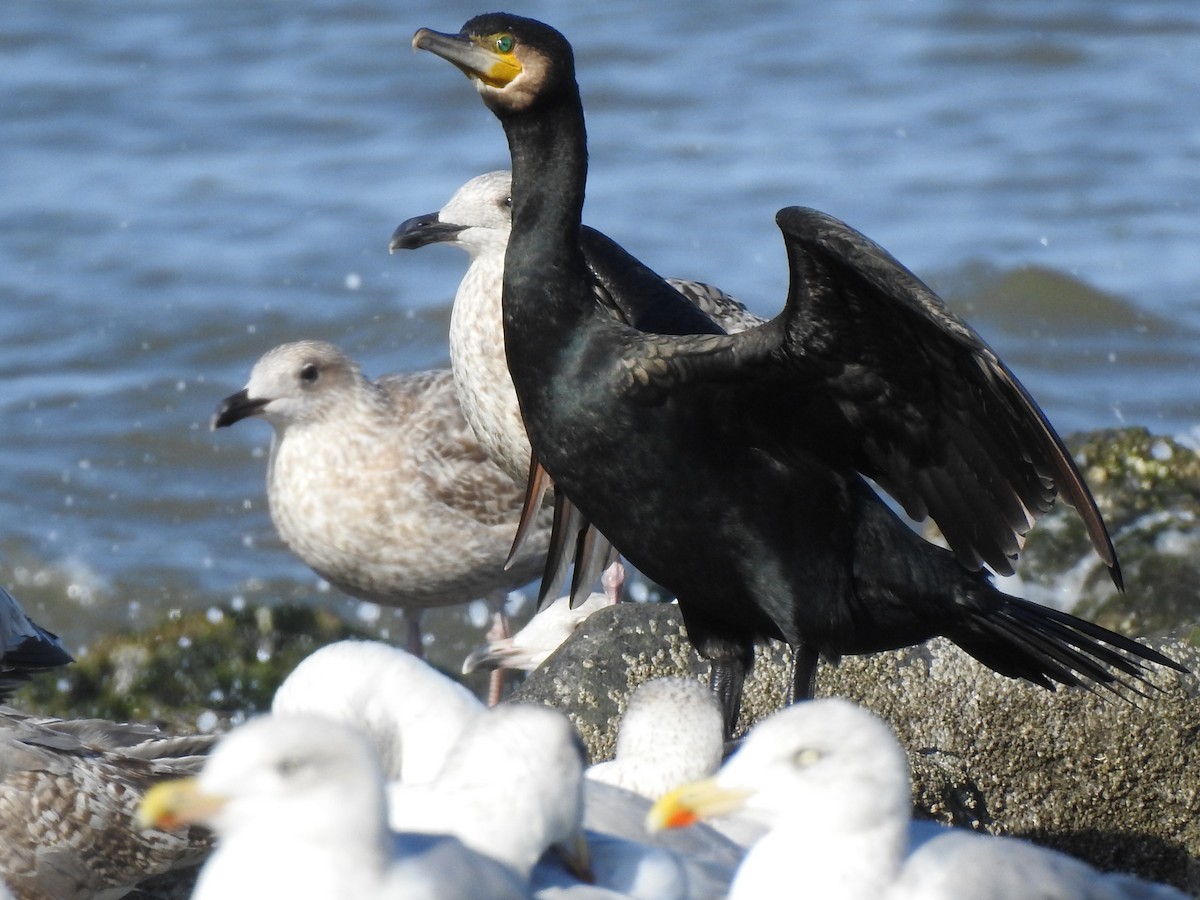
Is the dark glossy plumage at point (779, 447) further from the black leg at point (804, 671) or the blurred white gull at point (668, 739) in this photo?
the blurred white gull at point (668, 739)

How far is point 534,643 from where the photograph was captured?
7453mm

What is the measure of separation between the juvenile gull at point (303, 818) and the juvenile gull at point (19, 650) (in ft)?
11.8

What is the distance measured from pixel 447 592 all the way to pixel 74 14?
13.4m

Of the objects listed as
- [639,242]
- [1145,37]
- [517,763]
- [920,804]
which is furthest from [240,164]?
[517,763]

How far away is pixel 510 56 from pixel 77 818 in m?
2.41

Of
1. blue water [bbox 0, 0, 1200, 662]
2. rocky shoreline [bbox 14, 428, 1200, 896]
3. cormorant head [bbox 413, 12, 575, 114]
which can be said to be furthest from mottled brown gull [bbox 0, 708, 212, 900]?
blue water [bbox 0, 0, 1200, 662]

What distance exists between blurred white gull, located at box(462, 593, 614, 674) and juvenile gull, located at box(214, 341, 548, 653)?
53cm

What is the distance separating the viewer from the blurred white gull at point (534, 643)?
24.3ft

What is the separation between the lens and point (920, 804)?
17.8 feet

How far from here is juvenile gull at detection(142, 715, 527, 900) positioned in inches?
128

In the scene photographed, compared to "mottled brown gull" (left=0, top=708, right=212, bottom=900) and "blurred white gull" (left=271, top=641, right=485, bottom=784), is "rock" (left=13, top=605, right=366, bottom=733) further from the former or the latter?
"blurred white gull" (left=271, top=641, right=485, bottom=784)

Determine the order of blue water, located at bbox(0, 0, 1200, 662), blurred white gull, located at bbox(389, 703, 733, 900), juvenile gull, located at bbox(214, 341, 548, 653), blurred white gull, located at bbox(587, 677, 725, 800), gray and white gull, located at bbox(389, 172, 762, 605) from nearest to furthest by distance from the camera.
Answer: blurred white gull, located at bbox(389, 703, 733, 900), blurred white gull, located at bbox(587, 677, 725, 800), gray and white gull, located at bbox(389, 172, 762, 605), juvenile gull, located at bbox(214, 341, 548, 653), blue water, located at bbox(0, 0, 1200, 662)

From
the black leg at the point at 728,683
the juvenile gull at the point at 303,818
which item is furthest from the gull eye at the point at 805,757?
the black leg at the point at 728,683

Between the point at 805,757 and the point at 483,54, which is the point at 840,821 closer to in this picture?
the point at 805,757
